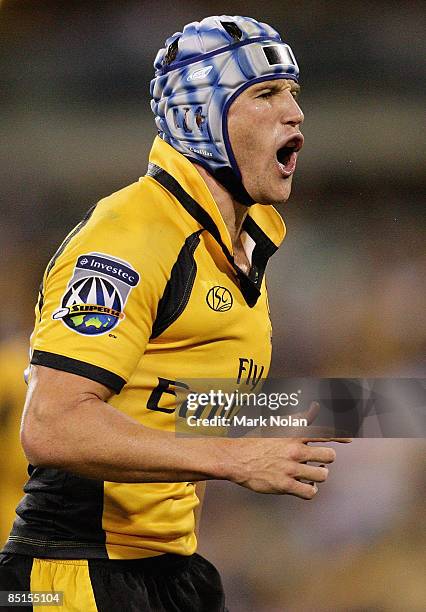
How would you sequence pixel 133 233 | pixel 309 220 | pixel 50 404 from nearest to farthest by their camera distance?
1. pixel 50 404
2. pixel 133 233
3. pixel 309 220

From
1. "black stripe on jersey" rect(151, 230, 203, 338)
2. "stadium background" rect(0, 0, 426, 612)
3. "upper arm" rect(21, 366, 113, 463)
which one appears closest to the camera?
"upper arm" rect(21, 366, 113, 463)

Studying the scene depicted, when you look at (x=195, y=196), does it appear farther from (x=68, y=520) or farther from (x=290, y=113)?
(x=68, y=520)

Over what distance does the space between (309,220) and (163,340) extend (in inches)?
50.4

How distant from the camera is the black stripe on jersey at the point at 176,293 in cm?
110

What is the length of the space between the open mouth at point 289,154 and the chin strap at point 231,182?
7 cm

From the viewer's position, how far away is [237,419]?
140 centimetres

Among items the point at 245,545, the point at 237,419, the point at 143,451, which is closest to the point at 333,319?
the point at 245,545

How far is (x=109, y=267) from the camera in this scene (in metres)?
1.04

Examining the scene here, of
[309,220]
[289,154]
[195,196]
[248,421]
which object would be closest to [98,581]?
[248,421]

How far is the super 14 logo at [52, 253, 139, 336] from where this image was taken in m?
1.02

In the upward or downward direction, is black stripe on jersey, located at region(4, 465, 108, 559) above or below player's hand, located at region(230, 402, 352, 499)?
below

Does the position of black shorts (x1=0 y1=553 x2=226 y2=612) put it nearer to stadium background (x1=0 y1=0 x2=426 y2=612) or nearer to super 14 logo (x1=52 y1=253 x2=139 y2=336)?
super 14 logo (x1=52 y1=253 x2=139 y2=336)

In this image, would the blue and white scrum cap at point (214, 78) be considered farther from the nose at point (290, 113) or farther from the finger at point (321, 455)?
the finger at point (321, 455)

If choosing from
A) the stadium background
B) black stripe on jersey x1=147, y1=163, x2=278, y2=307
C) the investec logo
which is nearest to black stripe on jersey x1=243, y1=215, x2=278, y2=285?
black stripe on jersey x1=147, y1=163, x2=278, y2=307
